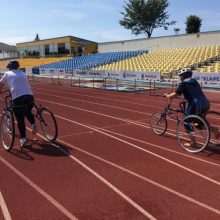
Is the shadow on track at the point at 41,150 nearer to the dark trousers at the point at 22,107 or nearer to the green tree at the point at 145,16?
the dark trousers at the point at 22,107

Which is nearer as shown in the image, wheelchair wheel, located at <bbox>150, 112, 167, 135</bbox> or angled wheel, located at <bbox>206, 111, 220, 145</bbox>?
angled wheel, located at <bbox>206, 111, 220, 145</bbox>

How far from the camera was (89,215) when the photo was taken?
15.0 ft

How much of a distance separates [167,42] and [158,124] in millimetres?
31868

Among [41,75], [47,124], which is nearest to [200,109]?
[47,124]

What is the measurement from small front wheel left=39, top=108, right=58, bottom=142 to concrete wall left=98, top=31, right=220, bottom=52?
2921cm

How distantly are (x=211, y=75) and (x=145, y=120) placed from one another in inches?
414

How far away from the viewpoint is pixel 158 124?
29.3ft

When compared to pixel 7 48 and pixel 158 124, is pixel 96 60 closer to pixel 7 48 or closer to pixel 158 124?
pixel 158 124

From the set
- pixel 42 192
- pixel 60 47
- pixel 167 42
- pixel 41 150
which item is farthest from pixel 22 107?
pixel 60 47

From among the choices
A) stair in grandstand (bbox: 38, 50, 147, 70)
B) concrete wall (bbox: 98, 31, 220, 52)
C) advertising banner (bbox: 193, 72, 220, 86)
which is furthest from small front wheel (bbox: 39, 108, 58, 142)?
stair in grandstand (bbox: 38, 50, 147, 70)

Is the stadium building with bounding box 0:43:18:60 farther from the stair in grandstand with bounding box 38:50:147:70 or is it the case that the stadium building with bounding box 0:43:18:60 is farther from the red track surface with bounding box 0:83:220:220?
the red track surface with bounding box 0:83:220:220

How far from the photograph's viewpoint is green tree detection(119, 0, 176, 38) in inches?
2603

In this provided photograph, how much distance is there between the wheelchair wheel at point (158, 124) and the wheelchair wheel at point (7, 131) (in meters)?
3.37

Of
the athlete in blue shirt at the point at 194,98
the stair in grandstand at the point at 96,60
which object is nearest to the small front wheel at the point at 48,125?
the athlete in blue shirt at the point at 194,98
